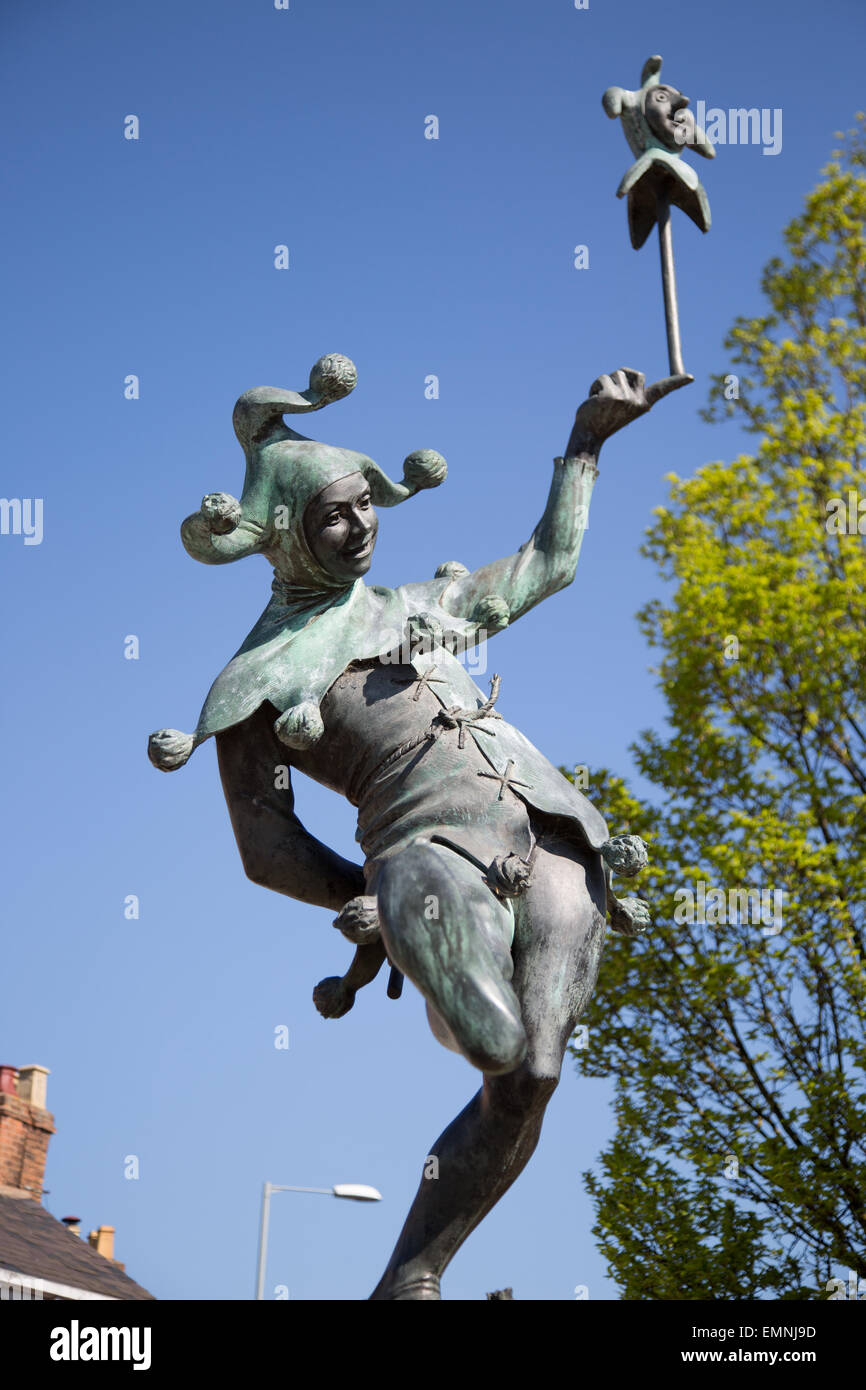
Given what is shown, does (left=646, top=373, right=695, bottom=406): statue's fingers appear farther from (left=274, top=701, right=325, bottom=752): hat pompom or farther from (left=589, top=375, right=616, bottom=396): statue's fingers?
(left=274, top=701, right=325, bottom=752): hat pompom

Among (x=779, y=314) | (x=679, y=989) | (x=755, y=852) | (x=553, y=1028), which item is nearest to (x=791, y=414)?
(x=779, y=314)

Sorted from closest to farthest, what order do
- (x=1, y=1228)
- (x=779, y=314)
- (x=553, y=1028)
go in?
(x=553, y=1028), (x=779, y=314), (x=1, y=1228)

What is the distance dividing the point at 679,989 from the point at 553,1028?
8.07 metres

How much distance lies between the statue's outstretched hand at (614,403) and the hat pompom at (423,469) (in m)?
0.40

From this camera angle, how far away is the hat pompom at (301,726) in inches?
153

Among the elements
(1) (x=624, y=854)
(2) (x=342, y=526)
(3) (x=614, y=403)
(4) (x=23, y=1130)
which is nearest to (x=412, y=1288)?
(1) (x=624, y=854)

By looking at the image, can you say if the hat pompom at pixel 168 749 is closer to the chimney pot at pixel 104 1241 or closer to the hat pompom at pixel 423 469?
the hat pompom at pixel 423 469

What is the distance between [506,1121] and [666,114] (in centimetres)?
296

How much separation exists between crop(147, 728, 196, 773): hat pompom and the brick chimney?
15.9m

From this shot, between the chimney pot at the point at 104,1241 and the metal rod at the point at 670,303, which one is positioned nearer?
the metal rod at the point at 670,303

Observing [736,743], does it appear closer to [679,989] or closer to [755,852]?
[755,852]

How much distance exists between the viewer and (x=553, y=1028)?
3613 millimetres

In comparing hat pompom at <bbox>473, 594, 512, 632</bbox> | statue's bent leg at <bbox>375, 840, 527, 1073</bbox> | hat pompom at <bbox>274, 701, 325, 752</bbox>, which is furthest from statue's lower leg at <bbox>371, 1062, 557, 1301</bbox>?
hat pompom at <bbox>473, 594, 512, 632</bbox>
